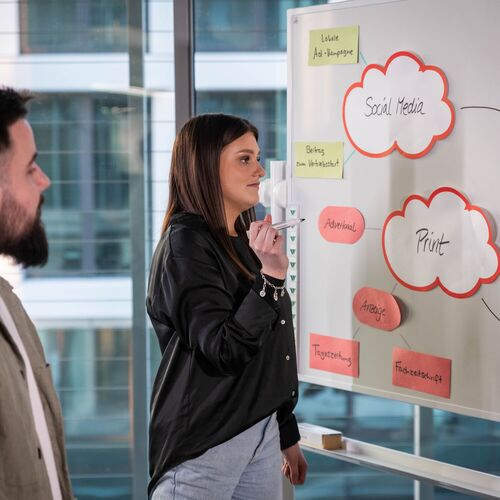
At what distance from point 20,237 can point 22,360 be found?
170 mm

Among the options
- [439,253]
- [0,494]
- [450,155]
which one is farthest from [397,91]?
[0,494]

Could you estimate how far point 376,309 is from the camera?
188 cm

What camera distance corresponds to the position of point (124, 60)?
A: 8.92ft

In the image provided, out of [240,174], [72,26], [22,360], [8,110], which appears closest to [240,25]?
[72,26]

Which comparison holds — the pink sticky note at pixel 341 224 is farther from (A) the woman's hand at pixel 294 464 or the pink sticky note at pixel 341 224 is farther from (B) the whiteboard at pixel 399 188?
(A) the woman's hand at pixel 294 464

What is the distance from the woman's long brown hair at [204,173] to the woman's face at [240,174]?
0.01 m

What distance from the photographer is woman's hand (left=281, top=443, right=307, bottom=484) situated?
6.07 ft

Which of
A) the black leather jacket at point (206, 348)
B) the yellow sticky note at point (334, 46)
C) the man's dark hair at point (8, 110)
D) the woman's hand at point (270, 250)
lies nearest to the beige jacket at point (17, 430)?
the man's dark hair at point (8, 110)

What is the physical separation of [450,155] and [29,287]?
1.68m

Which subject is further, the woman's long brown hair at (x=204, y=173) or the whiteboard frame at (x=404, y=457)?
the whiteboard frame at (x=404, y=457)

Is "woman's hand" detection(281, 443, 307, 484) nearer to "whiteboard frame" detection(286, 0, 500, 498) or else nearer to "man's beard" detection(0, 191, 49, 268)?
"whiteboard frame" detection(286, 0, 500, 498)

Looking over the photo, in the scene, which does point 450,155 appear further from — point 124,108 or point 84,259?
point 84,259

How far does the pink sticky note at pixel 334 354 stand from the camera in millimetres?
1933

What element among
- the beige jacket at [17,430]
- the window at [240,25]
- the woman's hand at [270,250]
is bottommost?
the beige jacket at [17,430]
